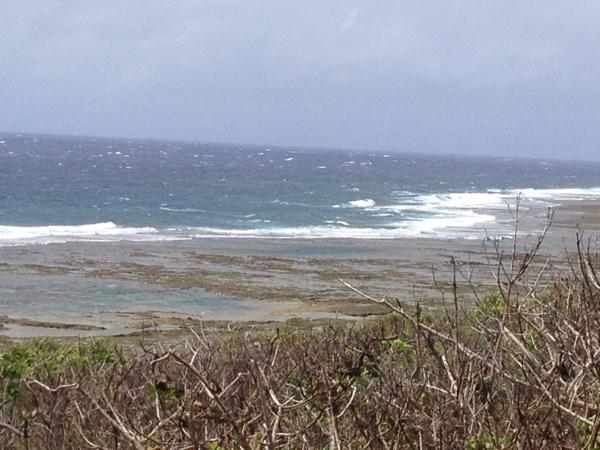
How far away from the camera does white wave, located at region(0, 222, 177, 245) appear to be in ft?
136

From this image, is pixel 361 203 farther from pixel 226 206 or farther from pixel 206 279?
pixel 206 279

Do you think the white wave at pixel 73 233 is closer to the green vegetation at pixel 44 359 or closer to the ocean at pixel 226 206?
Result: the ocean at pixel 226 206

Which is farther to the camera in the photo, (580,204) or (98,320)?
(580,204)

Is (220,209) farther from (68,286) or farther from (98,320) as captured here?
(98,320)

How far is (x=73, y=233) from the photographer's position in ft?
146

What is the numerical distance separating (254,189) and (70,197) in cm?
2132

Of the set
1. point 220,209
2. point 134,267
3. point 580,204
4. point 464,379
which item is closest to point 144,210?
point 220,209

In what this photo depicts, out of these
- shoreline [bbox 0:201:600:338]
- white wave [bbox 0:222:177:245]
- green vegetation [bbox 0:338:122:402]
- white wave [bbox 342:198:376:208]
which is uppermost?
green vegetation [bbox 0:338:122:402]

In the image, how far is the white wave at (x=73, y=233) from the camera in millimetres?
41344

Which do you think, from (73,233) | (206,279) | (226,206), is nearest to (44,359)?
(206,279)

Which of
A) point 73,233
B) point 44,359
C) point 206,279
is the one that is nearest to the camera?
point 44,359

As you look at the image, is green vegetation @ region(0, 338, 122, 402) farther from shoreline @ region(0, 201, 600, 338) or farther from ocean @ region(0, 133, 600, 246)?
ocean @ region(0, 133, 600, 246)

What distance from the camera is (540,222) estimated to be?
54469 mm

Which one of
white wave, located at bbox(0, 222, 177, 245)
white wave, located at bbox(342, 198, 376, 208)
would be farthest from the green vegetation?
white wave, located at bbox(342, 198, 376, 208)
